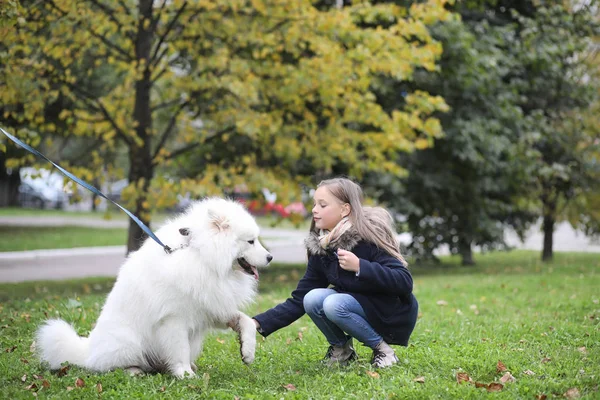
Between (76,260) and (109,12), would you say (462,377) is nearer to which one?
(109,12)

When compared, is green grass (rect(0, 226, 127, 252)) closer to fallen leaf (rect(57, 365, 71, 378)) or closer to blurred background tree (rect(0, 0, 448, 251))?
blurred background tree (rect(0, 0, 448, 251))

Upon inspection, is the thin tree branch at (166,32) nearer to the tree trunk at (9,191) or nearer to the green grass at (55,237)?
the green grass at (55,237)

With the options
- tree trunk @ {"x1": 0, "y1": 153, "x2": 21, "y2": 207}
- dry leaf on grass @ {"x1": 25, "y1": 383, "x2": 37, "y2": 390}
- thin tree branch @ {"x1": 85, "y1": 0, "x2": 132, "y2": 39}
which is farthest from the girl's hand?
tree trunk @ {"x1": 0, "y1": 153, "x2": 21, "y2": 207}

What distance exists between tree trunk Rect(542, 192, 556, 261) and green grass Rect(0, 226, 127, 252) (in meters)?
12.5

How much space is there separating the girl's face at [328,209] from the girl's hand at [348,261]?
386 mm

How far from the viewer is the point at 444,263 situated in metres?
17.9

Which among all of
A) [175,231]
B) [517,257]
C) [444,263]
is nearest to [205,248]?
[175,231]

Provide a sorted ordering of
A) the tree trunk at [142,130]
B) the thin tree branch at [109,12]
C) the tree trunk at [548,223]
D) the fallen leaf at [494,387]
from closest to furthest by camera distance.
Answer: the fallen leaf at [494,387]
the thin tree branch at [109,12]
the tree trunk at [142,130]
the tree trunk at [548,223]

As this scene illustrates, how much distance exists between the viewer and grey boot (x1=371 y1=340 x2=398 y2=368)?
4.89 metres

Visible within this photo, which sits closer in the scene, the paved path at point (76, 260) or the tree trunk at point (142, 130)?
the tree trunk at point (142, 130)

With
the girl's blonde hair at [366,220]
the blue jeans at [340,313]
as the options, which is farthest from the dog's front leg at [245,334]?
the girl's blonde hair at [366,220]

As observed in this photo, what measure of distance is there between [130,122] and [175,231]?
7.71 m

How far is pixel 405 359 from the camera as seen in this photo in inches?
201

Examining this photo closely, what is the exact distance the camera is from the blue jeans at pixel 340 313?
470 centimetres
